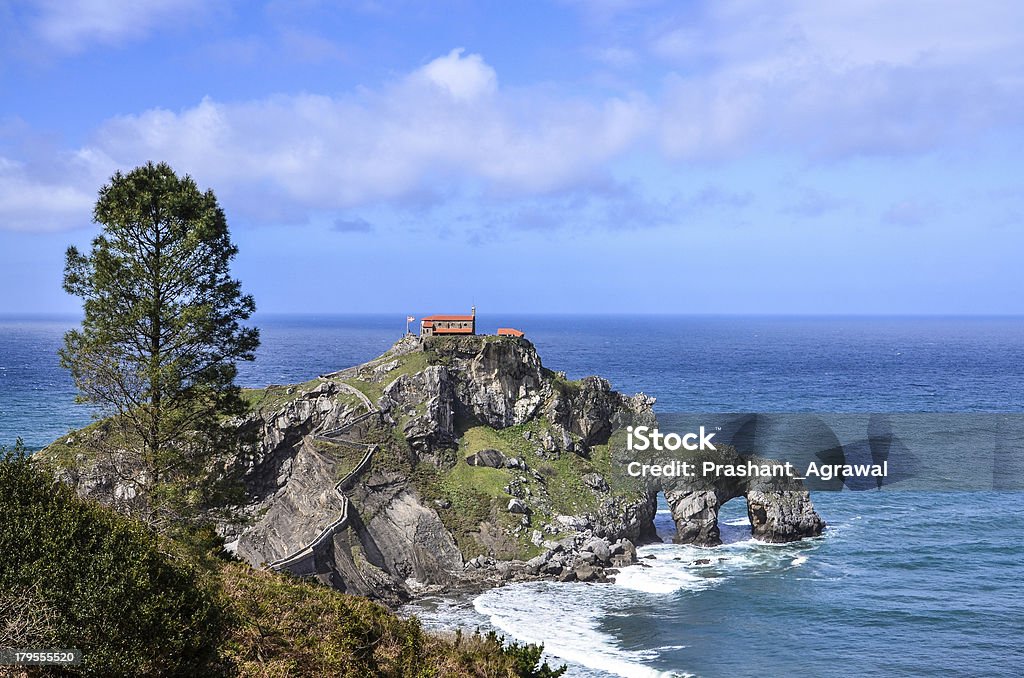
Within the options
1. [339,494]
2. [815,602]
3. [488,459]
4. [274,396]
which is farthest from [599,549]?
[274,396]

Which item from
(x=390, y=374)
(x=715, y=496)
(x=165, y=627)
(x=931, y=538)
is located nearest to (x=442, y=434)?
(x=390, y=374)

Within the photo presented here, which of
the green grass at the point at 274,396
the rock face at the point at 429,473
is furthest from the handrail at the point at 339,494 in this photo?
the green grass at the point at 274,396

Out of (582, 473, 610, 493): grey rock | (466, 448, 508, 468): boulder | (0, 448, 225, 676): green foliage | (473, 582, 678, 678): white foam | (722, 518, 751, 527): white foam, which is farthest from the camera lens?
(722, 518, 751, 527): white foam

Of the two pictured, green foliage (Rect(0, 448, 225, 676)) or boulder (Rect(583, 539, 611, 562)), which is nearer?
green foliage (Rect(0, 448, 225, 676))

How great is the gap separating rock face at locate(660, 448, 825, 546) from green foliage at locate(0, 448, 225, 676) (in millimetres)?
59854

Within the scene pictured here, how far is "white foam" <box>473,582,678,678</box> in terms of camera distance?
161ft

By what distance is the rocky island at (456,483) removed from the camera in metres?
61.9

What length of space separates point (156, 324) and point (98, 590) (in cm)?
1884

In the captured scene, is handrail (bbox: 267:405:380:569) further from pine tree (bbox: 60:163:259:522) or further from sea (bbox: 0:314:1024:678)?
pine tree (bbox: 60:163:259:522)

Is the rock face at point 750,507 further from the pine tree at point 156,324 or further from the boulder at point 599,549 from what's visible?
the pine tree at point 156,324

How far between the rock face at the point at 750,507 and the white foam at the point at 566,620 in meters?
16.0

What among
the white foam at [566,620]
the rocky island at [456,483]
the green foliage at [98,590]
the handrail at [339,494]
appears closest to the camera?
the green foliage at [98,590]

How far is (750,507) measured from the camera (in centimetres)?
7688

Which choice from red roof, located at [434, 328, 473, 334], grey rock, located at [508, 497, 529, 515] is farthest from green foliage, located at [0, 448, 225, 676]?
red roof, located at [434, 328, 473, 334]
